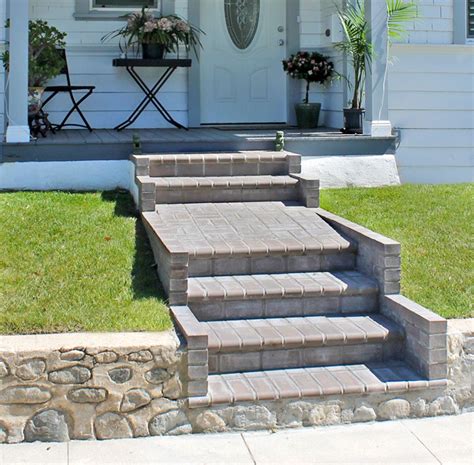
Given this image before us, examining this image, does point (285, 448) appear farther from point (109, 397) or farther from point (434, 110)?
point (434, 110)

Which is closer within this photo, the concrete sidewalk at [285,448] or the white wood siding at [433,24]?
the concrete sidewalk at [285,448]

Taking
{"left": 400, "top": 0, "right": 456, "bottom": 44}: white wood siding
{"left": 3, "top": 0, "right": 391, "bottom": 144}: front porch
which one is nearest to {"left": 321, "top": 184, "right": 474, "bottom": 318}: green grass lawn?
{"left": 400, "top": 0, "right": 456, "bottom": 44}: white wood siding

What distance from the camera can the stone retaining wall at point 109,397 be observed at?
4102mm

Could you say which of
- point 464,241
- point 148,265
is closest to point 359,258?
point 464,241

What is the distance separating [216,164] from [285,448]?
3174 millimetres

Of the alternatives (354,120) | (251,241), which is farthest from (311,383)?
(354,120)

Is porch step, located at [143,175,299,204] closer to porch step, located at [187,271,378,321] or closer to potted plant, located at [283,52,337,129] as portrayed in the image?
porch step, located at [187,271,378,321]

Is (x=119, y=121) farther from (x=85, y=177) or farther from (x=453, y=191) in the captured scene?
(x=453, y=191)

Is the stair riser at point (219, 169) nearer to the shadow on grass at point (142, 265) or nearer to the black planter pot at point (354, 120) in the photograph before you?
the shadow on grass at point (142, 265)

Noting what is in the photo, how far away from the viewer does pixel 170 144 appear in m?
7.46

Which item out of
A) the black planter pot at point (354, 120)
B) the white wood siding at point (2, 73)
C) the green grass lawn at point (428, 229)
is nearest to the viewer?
the green grass lawn at point (428, 229)

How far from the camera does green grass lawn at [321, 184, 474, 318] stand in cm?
511

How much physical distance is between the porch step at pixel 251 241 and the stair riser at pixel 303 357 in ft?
2.36

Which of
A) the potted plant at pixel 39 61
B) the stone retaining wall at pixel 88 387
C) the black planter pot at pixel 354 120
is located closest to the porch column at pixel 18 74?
the potted plant at pixel 39 61
